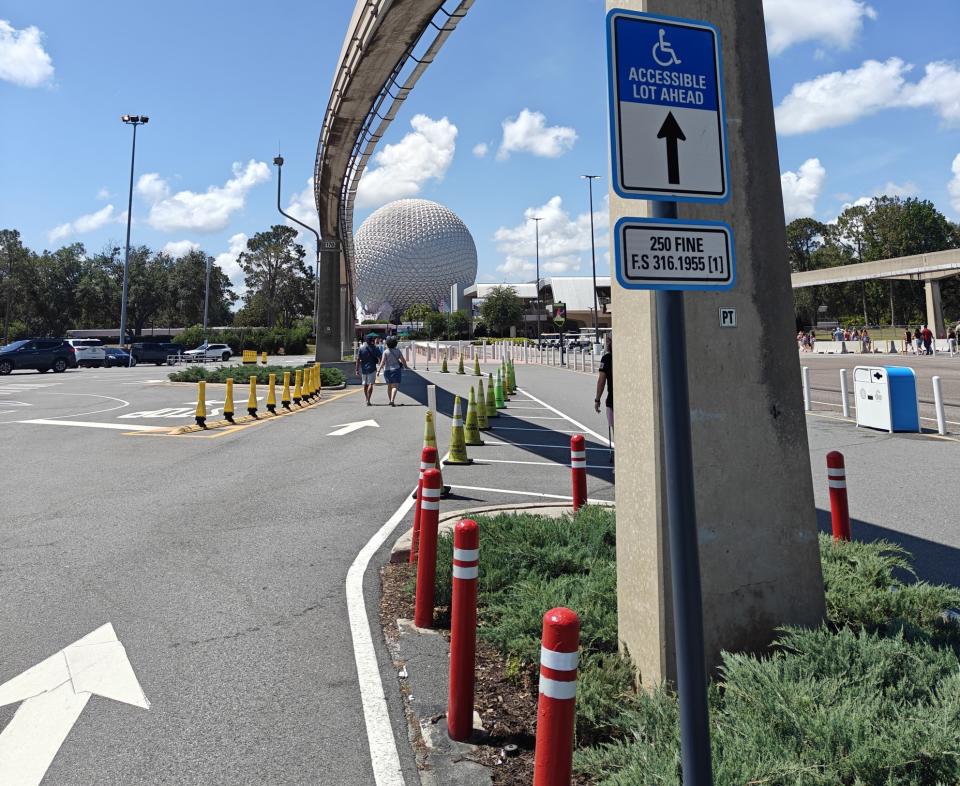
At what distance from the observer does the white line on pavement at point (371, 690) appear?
327cm

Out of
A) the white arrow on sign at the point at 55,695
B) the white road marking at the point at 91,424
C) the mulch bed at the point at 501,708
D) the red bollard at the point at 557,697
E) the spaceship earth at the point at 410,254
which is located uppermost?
the spaceship earth at the point at 410,254

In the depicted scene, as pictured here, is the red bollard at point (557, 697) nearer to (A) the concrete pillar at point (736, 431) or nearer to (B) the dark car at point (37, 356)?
(A) the concrete pillar at point (736, 431)

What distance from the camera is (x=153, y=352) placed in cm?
5803

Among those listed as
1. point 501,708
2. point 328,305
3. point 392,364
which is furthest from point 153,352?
point 501,708

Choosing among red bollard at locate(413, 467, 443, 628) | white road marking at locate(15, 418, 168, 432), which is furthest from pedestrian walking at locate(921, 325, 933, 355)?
red bollard at locate(413, 467, 443, 628)

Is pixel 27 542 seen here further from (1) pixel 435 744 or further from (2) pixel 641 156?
(2) pixel 641 156

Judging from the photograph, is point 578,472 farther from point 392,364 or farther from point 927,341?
point 927,341

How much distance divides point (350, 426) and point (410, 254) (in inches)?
4704

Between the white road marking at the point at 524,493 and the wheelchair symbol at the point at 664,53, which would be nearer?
the wheelchair symbol at the point at 664,53

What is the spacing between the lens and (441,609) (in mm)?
5191

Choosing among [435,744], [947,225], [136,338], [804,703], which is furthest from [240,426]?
[947,225]

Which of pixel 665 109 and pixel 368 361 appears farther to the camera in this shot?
pixel 368 361

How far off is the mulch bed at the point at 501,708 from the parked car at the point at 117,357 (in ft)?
179

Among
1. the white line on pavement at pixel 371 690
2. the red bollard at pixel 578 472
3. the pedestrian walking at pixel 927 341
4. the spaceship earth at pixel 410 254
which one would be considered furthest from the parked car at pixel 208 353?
the spaceship earth at pixel 410 254
